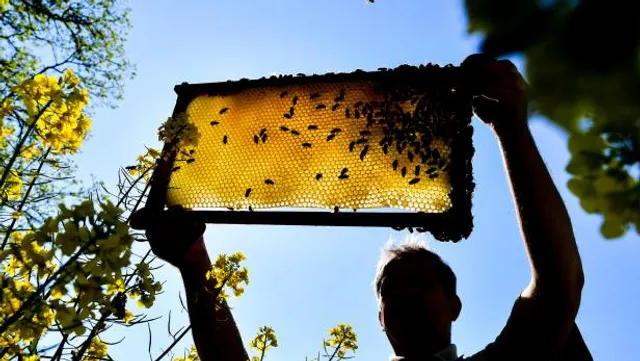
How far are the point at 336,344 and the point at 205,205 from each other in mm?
2462

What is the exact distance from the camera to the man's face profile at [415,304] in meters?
2.97

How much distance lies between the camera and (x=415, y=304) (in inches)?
119

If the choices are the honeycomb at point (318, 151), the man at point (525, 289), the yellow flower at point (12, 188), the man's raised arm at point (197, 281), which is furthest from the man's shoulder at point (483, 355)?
the yellow flower at point (12, 188)

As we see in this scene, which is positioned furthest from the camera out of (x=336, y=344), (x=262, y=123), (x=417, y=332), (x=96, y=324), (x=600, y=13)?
(x=336, y=344)

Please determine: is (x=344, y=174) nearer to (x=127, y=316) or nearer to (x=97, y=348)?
(x=127, y=316)

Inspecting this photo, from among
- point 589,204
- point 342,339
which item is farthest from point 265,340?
point 589,204

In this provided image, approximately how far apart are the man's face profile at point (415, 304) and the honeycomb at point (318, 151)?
1.97 ft

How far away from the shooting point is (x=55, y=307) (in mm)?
1797

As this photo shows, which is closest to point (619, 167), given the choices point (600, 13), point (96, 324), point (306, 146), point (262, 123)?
point (600, 13)

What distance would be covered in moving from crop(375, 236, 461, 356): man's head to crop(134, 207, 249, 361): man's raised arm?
99cm

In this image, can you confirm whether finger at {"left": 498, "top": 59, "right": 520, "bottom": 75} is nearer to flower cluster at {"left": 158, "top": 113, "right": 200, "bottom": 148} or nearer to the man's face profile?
the man's face profile

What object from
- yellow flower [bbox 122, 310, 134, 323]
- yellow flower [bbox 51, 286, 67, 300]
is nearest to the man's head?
yellow flower [bbox 122, 310, 134, 323]

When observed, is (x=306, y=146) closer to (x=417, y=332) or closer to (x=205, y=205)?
(x=205, y=205)

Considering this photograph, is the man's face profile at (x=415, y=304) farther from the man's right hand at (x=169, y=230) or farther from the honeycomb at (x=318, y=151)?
the man's right hand at (x=169, y=230)
